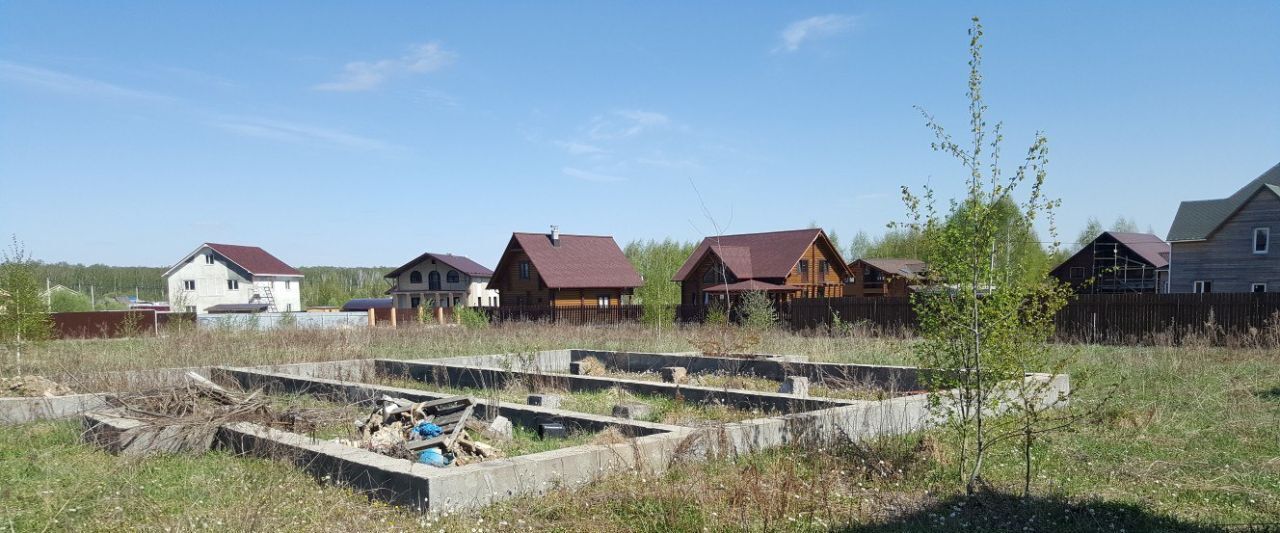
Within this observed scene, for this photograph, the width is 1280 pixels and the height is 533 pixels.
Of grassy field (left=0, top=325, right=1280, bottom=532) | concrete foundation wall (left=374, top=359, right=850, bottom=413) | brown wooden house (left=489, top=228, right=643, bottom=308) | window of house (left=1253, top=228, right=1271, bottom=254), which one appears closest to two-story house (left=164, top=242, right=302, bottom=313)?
brown wooden house (left=489, top=228, right=643, bottom=308)

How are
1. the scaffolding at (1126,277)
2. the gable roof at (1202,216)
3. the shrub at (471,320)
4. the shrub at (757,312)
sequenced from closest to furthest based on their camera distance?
the shrub at (757,312) < the shrub at (471,320) < the gable roof at (1202,216) < the scaffolding at (1126,277)


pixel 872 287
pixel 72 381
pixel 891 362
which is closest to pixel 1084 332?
pixel 891 362

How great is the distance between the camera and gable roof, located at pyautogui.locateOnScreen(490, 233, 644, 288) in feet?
122

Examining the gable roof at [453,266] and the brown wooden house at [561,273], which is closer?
the brown wooden house at [561,273]

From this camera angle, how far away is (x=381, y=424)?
8.16m

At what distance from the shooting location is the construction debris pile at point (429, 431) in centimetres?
682

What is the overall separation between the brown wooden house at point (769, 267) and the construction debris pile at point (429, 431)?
89.1 ft

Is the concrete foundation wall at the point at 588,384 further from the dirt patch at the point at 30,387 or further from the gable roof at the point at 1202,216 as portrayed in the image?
the gable roof at the point at 1202,216

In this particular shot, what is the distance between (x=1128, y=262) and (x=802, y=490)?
40.3 m

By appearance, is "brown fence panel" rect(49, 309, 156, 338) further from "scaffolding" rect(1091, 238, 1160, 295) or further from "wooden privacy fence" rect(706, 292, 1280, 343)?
"scaffolding" rect(1091, 238, 1160, 295)

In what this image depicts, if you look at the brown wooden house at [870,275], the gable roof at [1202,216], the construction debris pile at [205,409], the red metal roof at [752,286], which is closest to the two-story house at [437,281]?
the red metal roof at [752,286]

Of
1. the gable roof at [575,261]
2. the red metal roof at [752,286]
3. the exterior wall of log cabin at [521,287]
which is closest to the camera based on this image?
the red metal roof at [752,286]

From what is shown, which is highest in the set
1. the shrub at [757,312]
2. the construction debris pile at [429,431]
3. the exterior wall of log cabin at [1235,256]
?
the exterior wall of log cabin at [1235,256]

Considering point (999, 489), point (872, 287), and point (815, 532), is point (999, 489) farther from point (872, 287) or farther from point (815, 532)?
point (872, 287)
